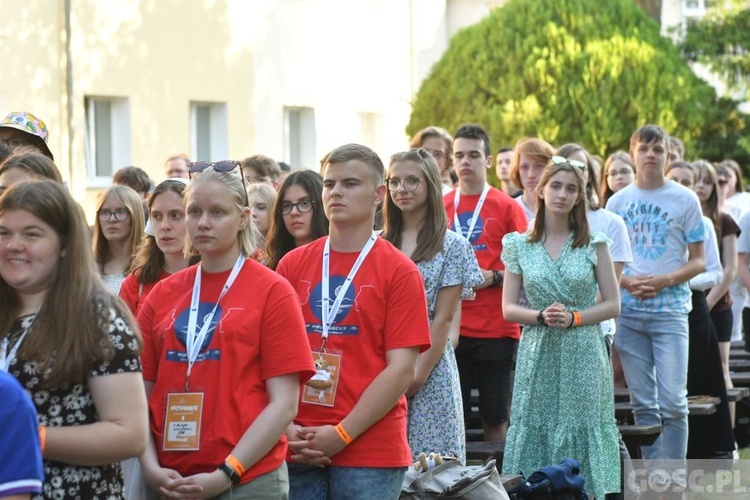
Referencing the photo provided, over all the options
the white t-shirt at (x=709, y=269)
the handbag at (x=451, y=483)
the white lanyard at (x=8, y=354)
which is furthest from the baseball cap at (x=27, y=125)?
the white t-shirt at (x=709, y=269)

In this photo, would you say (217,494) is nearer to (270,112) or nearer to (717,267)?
(717,267)

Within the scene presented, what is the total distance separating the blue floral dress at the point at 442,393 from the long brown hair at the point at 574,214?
4.59 feet

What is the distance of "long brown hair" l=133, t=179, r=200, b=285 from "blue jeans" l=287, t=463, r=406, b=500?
1.13 metres

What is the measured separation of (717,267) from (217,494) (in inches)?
259

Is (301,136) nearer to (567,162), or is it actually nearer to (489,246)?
(489,246)

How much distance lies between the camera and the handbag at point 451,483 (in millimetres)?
5996

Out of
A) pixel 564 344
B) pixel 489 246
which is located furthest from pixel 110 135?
pixel 564 344

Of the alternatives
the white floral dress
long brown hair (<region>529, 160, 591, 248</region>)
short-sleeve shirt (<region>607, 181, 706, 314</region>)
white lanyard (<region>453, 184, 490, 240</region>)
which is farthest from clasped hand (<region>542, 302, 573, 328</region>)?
the white floral dress

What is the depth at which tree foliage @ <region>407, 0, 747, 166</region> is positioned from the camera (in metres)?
23.7

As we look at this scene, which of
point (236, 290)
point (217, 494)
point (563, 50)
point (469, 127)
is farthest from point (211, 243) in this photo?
point (563, 50)

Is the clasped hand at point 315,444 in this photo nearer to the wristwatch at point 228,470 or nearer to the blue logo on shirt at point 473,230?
the wristwatch at point 228,470

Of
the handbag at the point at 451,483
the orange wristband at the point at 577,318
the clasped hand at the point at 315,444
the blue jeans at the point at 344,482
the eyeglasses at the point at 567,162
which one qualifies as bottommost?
the handbag at the point at 451,483

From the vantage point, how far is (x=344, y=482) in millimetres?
5496

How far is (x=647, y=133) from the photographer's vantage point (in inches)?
385
